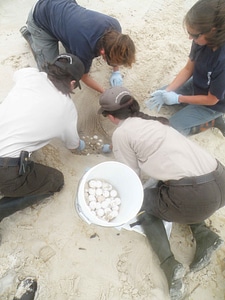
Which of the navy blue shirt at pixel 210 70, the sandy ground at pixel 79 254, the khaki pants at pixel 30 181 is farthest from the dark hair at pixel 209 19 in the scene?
the khaki pants at pixel 30 181

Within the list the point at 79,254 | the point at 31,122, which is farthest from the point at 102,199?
the point at 31,122

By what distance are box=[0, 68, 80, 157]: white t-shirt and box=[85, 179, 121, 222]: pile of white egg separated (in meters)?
0.38

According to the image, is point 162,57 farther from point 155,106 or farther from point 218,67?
point 218,67

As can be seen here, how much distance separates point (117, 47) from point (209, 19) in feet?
1.75

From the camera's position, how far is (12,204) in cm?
186

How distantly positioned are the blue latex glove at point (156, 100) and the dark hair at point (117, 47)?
498mm

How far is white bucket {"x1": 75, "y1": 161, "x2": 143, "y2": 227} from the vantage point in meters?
1.60

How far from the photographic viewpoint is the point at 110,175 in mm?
1799

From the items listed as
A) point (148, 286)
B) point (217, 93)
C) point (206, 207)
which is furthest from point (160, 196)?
point (217, 93)

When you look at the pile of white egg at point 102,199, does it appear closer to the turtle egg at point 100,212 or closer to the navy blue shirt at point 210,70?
the turtle egg at point 100,212

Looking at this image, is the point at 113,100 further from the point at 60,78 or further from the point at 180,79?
the point at 180,79

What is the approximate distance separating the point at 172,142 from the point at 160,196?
1.13 ft

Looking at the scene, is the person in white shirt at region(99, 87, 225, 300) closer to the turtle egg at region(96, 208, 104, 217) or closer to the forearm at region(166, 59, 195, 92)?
the turtle egg at region(96, 208, 104, 217)

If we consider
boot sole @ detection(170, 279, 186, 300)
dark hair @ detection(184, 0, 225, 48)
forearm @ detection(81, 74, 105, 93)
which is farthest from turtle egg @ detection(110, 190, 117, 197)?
dark hair @ detection(184, 0, 225, 48)
